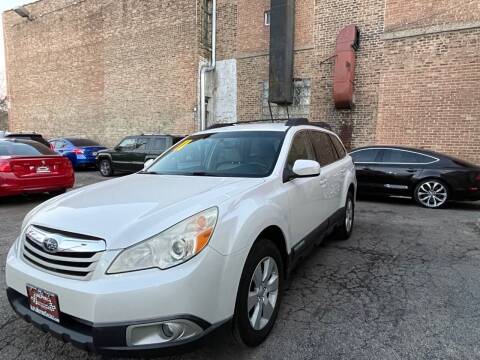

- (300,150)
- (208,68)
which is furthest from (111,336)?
(208,68)

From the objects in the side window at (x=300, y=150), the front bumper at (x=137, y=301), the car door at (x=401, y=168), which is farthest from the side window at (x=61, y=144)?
the front bumper at (x=137, y=301)

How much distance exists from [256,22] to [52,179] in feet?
32.1

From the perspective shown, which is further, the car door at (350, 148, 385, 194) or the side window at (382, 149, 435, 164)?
the car door at (350, 148, 385, 194)

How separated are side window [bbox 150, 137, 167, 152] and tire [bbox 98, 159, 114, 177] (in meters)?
2.27

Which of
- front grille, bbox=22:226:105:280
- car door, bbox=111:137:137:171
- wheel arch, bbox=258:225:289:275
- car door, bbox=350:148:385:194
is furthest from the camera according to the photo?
car door, bbox=111:137:137:171

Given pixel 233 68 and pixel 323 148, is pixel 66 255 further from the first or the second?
pixel 233 68

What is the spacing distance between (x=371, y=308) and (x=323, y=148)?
6.72ft

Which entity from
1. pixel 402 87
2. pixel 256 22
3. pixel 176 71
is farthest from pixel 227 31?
pixel 402 87

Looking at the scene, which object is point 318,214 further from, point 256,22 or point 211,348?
point 256,22

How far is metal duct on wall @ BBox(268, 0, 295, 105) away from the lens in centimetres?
1267

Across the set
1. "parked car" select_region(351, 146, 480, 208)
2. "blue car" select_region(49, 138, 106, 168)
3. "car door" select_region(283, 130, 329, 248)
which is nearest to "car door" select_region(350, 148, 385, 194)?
"parked car" select_region(351, 146, 480, 208)

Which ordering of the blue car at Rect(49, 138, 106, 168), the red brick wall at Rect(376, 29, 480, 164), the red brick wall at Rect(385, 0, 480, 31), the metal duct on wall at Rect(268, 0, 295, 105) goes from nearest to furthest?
the red brick wall at Rect(385, 0, 480, 31) → the red brick wall at Rect(376, 29, 480, 164) → the metal duct on wall at Rect(268, 0, 295, 105) → the blue car at Rect(49, 138, 106, 168)

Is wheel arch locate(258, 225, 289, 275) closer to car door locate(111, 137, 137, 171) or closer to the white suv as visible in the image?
Answer: the white suv

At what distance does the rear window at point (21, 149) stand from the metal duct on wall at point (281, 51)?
7.88 m
